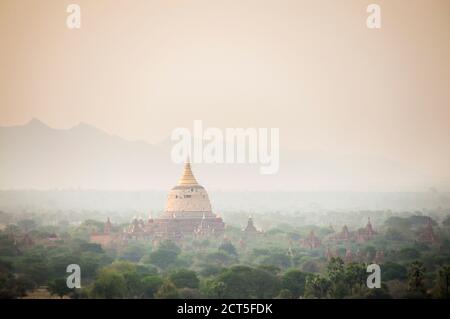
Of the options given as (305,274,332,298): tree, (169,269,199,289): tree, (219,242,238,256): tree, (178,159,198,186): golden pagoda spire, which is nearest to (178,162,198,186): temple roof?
(178,159,198,186): golden pagoda spire

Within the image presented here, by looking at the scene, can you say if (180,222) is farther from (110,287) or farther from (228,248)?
(110,287)

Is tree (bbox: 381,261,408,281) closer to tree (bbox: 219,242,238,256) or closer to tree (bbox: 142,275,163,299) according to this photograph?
tree (bbox: 142,275,163,299)

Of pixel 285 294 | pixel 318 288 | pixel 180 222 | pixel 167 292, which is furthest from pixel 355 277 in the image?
pixel 180 222

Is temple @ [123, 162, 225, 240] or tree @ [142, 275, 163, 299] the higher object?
temple @ [123, 162, 225, 240]

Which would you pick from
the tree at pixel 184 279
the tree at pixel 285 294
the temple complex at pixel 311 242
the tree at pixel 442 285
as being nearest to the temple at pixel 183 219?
the temple complex at pixel 311 242
